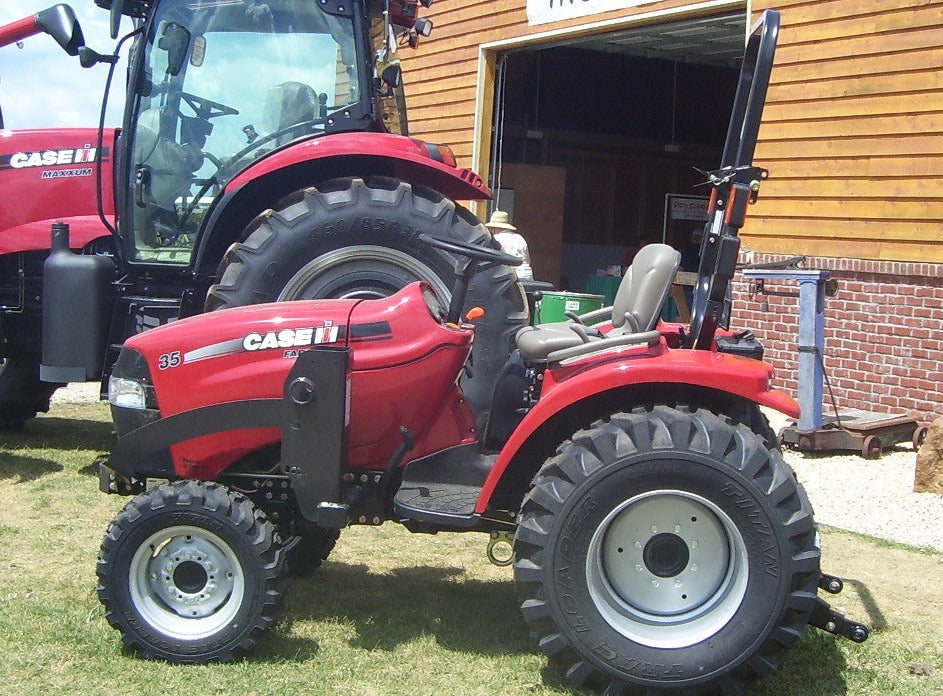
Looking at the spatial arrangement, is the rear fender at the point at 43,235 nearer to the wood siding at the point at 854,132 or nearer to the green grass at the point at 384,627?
the green grass at the point at 384,627

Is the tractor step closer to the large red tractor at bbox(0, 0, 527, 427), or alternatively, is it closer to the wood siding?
the large red tractor at bbox(0, 0, 527, 427)

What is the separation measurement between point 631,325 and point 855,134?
485cm

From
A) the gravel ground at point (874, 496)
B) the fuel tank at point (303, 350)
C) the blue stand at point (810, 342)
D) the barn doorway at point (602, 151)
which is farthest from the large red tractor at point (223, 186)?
the barn doorway at point (602, 151)

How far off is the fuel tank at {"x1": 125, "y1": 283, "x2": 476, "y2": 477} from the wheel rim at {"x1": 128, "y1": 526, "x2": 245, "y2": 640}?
301mm

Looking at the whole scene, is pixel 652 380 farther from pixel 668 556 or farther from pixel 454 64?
pixel 454 64

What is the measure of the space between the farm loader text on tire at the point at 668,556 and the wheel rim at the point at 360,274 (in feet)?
6.31

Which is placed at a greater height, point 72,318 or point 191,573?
point 72,318

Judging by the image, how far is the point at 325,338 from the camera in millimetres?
3418

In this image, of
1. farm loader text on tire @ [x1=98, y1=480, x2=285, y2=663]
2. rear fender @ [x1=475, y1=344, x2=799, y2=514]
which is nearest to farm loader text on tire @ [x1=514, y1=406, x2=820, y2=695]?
rear fender @ [x1=475, y1=344, x2=799, y2=514]

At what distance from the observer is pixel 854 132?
755cm

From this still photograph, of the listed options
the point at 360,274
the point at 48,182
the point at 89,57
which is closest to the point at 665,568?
the point at 360,274

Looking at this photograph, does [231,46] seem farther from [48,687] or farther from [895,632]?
[895,632]

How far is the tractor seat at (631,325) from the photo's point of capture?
3334 millimetres

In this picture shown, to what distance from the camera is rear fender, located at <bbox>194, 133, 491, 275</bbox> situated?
17.0ft
